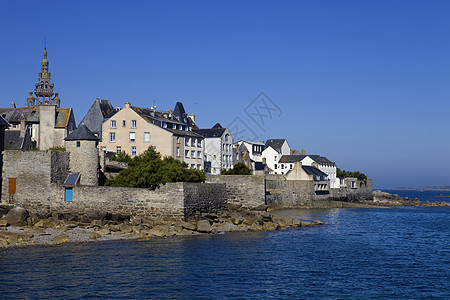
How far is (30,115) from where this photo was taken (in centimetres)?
6894

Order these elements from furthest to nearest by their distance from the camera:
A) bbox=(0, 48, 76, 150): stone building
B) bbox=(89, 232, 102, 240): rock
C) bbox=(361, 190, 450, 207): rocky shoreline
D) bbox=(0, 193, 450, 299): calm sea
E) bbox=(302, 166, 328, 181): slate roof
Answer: bbox=(361, 190, 450, 207): rocky shoreline, bbox=(302, 166, 328, 181): slate roof, bbox=(0, 48, 76, 150): stone building, bbox=(89, 232, 102, 240): rock, bbox=(0, 193, 450, 299): calm sea

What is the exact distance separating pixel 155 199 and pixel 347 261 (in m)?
17.6

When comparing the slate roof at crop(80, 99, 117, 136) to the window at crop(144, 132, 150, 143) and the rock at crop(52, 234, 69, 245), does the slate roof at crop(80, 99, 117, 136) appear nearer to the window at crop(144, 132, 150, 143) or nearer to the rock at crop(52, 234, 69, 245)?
the window at crop(144, 132, 150, 143)

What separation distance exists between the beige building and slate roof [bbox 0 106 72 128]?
556 cm

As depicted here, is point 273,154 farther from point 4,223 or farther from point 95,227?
point 4,223

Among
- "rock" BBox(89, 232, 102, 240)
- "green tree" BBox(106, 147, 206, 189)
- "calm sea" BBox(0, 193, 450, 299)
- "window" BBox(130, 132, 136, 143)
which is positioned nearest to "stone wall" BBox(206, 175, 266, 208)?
"green tree" BBox(106, 147, 206, 189)

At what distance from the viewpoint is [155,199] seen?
43219 mm

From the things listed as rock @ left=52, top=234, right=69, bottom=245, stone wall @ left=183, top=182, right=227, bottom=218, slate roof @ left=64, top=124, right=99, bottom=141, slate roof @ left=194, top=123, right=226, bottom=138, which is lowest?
rock @ left=52, top=234, right=69, bottom=245

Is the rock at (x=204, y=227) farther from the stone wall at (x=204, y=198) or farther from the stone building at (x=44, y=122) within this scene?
the stone building at (x=44, y=122)

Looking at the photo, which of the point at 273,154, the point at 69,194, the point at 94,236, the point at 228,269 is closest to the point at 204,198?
the point at 69,194

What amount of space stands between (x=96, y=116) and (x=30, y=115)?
995cm

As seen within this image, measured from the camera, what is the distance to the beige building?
69812 millimetres

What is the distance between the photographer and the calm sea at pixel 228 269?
23.4 meters

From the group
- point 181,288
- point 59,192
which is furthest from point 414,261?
point 59,192
